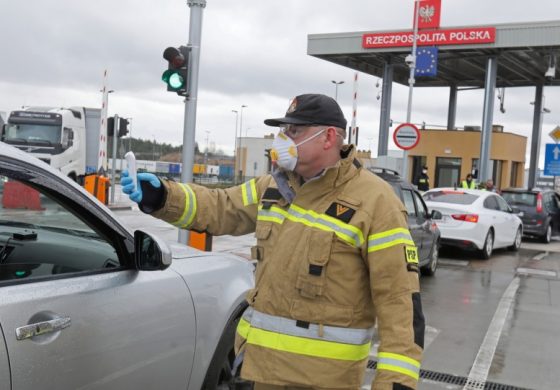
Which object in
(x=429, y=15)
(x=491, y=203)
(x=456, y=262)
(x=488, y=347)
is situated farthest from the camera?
(x=429, y=15)

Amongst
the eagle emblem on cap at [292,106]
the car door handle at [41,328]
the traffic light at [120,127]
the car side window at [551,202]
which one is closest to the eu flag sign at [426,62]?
the car side window at [551,202]

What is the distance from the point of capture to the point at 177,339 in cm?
281

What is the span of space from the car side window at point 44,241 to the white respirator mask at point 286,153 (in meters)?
0.89

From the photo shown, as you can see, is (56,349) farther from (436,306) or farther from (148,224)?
(148,224)

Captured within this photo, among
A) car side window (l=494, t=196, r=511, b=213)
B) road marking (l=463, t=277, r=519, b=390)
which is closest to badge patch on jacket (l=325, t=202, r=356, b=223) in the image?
road marking (l=463, t=277, r=519, b=390)

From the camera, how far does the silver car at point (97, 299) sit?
2.12 m

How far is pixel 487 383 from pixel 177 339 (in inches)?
119

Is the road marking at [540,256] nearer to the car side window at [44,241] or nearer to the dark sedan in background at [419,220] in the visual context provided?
the dark sedan in background at [419,220]

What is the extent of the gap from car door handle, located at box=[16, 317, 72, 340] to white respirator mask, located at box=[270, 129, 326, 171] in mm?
999

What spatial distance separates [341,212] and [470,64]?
1073 inches

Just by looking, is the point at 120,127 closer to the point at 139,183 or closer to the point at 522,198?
the point at 522,198

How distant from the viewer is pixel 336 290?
222 cm

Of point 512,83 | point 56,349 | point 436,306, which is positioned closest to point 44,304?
point 56,349

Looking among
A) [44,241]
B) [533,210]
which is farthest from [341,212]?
[533,210]
